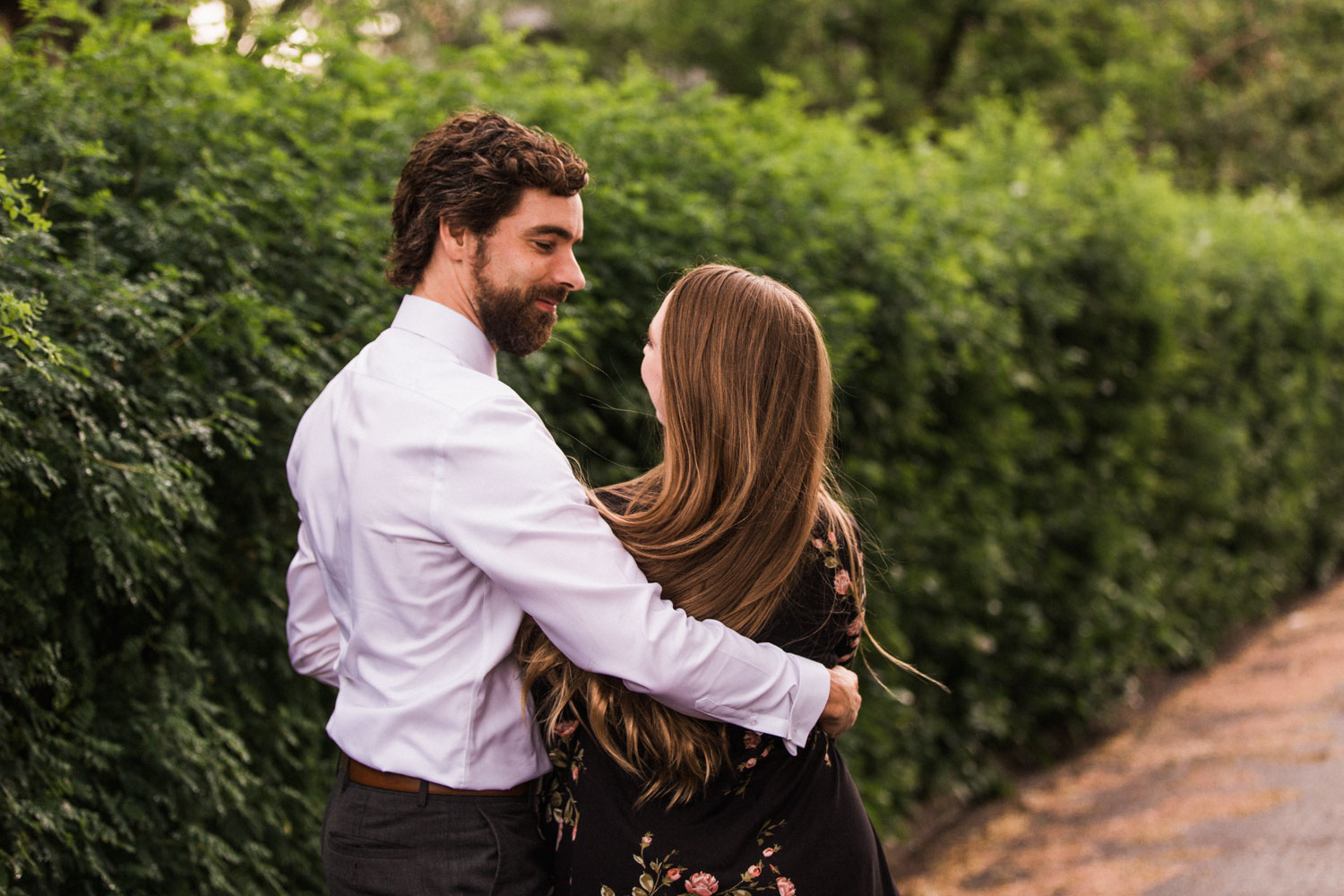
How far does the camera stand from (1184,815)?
5.67 metres

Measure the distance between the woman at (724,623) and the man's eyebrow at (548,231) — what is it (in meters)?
0.24

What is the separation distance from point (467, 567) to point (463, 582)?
26mm

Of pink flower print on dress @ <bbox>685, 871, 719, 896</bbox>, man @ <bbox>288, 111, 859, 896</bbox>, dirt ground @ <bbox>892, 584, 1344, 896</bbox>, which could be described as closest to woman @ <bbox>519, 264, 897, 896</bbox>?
pink flower print on dress @ <bbox>685, 871, 719, 896</bbox>

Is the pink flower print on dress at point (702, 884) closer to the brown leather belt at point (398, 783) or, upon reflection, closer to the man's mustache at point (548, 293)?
the brown leather belt at point (398, 783)

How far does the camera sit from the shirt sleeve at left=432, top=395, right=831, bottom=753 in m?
1.97

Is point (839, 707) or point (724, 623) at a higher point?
point (724, 623)

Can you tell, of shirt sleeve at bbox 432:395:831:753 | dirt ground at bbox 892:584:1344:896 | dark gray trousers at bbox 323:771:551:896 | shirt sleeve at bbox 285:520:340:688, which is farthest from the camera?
dirt ground at bbox 892:584:1344:896

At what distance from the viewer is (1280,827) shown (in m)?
5.24

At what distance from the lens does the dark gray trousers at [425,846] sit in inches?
83.0

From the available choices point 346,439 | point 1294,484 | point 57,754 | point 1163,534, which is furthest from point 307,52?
point 1294,484

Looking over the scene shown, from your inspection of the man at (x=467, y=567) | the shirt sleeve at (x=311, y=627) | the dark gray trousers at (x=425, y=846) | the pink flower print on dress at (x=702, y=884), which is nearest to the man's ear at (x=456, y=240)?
the man at (x=467, y=567)

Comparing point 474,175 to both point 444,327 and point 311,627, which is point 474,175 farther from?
point 311,627

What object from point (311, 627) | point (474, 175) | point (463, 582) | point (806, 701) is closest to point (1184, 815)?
point (806, 701)

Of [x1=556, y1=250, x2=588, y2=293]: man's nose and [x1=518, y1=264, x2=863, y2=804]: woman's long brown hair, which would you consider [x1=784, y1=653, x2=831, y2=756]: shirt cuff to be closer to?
[x1=518, y1=264, x2=863, y2=804]: woman's long brown hair
